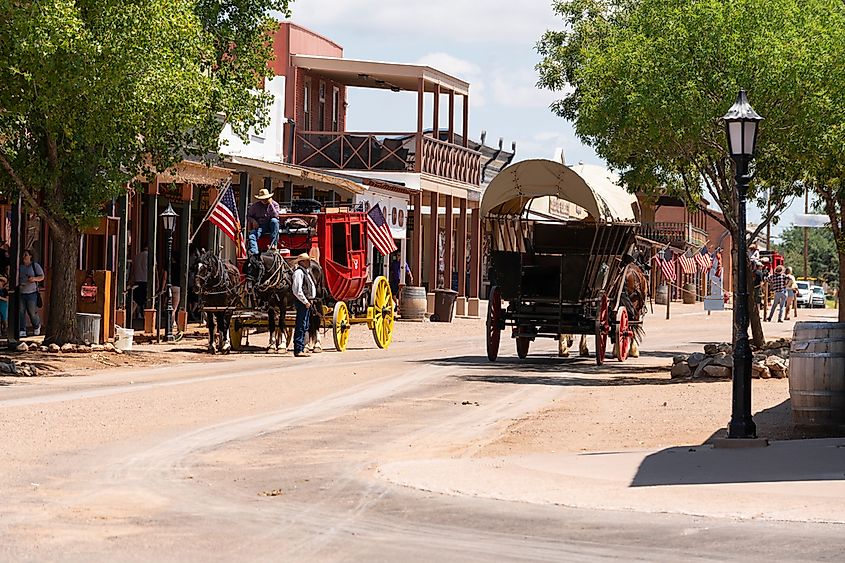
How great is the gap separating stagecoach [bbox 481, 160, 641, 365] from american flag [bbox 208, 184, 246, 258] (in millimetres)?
4432

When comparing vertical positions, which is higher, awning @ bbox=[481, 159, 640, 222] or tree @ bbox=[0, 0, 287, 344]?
tree @ bbox=[0, 0, 287, 344]

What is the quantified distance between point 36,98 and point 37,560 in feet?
46.1

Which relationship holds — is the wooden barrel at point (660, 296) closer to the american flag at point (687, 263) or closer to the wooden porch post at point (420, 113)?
the american flag at point (687, 263)

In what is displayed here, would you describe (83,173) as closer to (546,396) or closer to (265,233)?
(265,233)

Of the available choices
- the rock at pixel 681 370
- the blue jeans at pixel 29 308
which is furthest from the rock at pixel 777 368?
the blue jeans at pixel 29 308

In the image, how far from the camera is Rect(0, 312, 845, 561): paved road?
28.9 ft

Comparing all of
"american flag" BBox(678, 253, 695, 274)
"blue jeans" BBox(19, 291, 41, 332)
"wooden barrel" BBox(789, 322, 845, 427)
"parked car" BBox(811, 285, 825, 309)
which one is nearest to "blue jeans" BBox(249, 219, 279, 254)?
"blue jeans" BBox(19, 291, 41, 332)

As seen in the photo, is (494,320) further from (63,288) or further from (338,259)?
(63,288)

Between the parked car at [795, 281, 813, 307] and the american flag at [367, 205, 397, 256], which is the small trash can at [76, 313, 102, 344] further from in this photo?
the parked car at [795, 281, 813, 307]

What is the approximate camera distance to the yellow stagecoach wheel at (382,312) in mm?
28234

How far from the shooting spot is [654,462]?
12719 millimetres

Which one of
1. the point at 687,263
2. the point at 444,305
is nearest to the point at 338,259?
the point at 444,305

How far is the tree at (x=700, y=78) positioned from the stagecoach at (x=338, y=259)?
17.0 feet

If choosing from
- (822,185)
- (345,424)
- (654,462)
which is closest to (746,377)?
(654,462)
